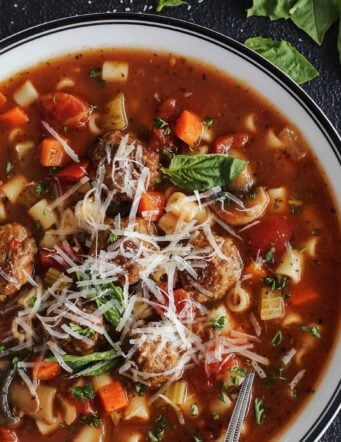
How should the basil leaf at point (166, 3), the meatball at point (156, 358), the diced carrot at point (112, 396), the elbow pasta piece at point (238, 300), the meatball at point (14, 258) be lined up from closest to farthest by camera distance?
the meatball at point (156, 358) < the meatball at point (14, 258) < the diced carrot at point (112, 396) < the elbow pasta piece at point (238, 300) < the basil leaf at point (166, 3)

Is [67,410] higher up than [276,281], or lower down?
lower down

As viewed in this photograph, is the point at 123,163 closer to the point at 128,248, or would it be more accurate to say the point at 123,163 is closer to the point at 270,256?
the point at 128,248

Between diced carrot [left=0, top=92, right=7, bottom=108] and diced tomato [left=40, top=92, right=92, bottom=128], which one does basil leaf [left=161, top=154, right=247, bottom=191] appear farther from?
diced carrot [left=0, top=92, right=7, bottom=108]

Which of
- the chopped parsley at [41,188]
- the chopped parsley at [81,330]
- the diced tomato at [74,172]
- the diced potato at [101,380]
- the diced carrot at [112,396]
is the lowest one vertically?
the diced carrot at [112,396]

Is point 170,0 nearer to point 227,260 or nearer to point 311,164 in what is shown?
point 311,164

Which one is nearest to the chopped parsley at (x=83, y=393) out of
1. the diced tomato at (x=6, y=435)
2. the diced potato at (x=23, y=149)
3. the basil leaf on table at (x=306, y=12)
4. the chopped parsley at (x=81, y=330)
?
the chopped parsley at (x=81, y=330)

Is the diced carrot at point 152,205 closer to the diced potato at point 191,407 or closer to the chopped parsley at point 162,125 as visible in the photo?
the chopped parsley at point 162,125

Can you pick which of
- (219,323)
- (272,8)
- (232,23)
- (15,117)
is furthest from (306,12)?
(219,323)
